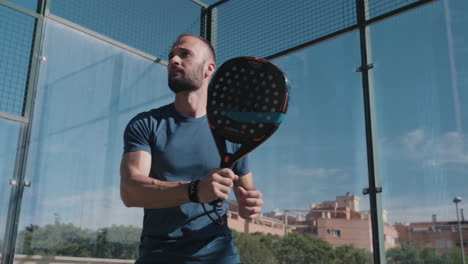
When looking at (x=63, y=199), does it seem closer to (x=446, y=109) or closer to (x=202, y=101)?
(x=202, y=101)

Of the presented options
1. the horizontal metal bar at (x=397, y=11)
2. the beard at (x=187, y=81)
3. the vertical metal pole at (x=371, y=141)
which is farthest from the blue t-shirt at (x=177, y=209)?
the horizontal metal bar at (x=397, y=11)

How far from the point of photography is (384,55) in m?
2.75

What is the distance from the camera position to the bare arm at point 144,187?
1.19 meters

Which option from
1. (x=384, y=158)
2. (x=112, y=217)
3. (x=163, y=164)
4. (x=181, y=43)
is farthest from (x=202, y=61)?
(x=112, y=217)

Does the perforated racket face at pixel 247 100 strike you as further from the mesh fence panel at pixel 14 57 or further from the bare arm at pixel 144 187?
the mesh fence panel at pixel 14 57

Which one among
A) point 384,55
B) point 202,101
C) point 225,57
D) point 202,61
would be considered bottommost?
point 202,101

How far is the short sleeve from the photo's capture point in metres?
1.41

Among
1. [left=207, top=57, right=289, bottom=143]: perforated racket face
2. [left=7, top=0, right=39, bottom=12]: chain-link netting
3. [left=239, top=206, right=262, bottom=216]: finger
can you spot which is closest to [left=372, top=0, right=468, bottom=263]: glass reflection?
[left=239, top=206, right=262, bottom=216]: finger

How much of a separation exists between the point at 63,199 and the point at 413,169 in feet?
7.06

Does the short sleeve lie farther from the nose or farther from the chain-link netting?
the chain-link netting

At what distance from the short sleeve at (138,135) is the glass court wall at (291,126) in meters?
1.55

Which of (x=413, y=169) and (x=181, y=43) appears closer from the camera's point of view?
(x=181, y=43)

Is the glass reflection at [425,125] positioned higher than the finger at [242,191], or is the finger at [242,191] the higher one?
the glass reflection at [425,125]

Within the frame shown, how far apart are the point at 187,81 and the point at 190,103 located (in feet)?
0.30
